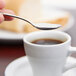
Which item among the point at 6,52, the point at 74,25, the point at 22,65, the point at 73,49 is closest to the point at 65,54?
the point at 73,49

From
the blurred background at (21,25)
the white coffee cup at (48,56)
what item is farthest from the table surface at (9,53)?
the white coffee cup at (48,56)

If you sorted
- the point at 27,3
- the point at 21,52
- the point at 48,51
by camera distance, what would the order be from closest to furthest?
the point at 48,51
the point at 21,52
the point at 27,3

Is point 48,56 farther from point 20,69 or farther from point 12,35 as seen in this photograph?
point 12,35

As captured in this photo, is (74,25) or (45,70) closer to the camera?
(45,70)

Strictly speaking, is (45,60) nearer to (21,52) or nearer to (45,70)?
Answer: (45,70)

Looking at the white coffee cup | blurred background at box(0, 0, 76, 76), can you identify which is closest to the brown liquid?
the white coffee cup

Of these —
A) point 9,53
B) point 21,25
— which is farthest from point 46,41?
point 21,25
